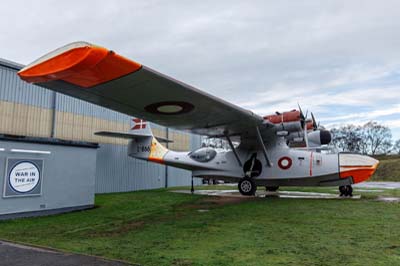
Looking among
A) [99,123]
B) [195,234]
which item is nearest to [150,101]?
[195,234]

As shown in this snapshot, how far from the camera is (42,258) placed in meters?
4.74

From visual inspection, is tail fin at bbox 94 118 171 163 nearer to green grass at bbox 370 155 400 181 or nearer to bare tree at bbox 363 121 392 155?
green grass at bbox 370 155 400 181

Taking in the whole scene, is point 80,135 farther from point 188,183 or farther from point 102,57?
point 102,57

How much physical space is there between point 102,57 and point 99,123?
14459 millimetres

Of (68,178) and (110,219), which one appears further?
(68,178)

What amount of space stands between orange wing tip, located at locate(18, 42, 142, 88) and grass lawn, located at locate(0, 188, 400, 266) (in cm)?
304

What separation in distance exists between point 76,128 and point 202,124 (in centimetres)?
834

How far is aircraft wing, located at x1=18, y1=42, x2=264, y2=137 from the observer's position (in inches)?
215

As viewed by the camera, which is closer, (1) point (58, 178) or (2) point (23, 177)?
(2) point (23, 177)

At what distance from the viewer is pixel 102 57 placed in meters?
5.49

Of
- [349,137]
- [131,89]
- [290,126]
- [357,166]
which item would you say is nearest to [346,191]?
[357,166]

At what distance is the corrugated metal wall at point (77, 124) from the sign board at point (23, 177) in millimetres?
6144

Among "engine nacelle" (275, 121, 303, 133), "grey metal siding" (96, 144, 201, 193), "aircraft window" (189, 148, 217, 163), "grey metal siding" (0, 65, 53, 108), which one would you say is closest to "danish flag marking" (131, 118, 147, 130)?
"grey metal siding" (96, 144, 201, 193)

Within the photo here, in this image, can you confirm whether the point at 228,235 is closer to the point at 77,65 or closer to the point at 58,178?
the point at 77,65
